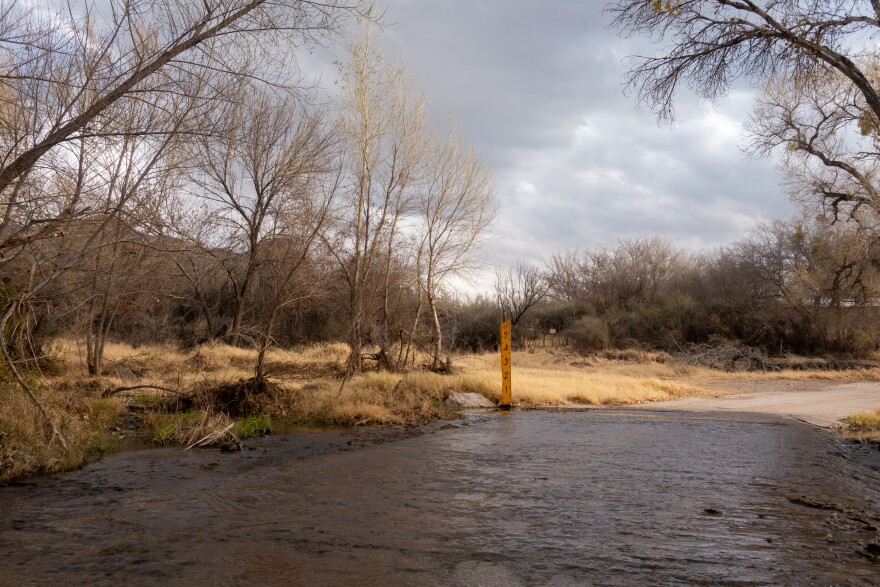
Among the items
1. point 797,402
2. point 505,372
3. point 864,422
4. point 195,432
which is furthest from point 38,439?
point 797,402

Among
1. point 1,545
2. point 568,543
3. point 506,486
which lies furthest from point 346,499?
point 1,545

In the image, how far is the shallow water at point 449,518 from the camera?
5.26 metres

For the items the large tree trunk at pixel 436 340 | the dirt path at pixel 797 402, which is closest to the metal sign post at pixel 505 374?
the dirt path at pixel 797 402

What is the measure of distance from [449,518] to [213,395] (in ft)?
30.0

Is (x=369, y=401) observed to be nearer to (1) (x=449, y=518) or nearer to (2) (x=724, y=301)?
(1) (x=449, y=518)

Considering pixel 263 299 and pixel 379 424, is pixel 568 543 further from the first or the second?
pixel 263 299

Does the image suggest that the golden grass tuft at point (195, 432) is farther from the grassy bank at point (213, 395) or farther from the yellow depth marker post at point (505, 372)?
the yellow depth marker post at point (505, 372)

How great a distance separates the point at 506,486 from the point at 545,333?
41490 millimetres

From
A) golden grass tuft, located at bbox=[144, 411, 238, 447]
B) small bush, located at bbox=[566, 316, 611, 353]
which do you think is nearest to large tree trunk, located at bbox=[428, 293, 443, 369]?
golden grass tuft, located at bbox=[144, 411, 238, 447]

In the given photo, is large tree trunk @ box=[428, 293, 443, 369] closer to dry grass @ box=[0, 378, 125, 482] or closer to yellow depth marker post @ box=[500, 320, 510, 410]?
yellow depth marker post @ box=[500, 320, 510, 410]

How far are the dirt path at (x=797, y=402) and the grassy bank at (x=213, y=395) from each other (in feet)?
4.76

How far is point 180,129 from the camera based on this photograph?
9664 mm

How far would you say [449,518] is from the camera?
6.81m

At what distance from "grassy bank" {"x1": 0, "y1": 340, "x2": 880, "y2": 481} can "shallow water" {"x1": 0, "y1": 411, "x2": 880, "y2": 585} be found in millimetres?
807
